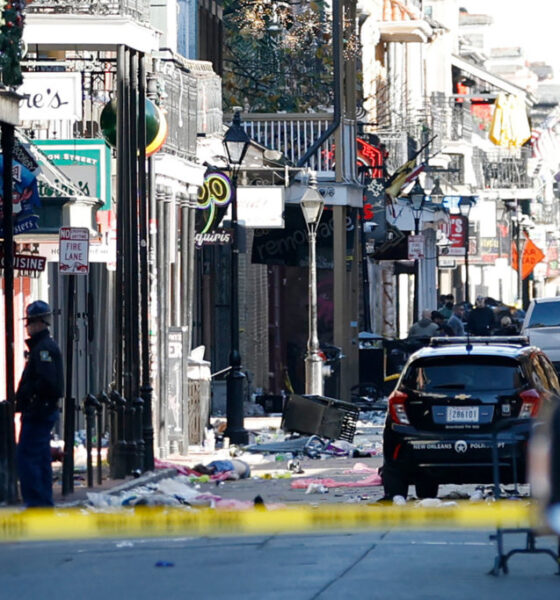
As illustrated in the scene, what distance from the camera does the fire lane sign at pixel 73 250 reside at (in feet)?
62.5

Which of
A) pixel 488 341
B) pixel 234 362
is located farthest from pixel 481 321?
pixel 488 341

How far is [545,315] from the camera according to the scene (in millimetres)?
35812

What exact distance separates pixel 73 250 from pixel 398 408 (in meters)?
3.47

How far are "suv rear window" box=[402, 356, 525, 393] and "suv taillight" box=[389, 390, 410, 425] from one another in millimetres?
129

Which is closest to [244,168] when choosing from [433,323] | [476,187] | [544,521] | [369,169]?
[433,323]

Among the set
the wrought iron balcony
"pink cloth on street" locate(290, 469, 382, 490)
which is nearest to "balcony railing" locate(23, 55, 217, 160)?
the wrought iron balcony

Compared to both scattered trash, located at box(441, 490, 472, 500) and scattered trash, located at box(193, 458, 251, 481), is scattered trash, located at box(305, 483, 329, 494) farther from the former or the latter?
scattered trash, located at box(193, 458, 251, 481)

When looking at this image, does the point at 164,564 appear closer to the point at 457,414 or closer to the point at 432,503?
the point at 432,503

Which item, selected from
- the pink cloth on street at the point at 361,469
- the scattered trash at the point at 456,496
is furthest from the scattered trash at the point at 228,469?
the scattered trash at the point at 456,496

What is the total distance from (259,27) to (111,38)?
19716 mm

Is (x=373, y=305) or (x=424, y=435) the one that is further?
(x=373, y=305)

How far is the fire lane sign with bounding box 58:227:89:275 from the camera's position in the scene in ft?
62.5

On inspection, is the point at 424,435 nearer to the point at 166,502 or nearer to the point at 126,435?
the point at 166,502

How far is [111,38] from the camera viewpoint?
2172cm
